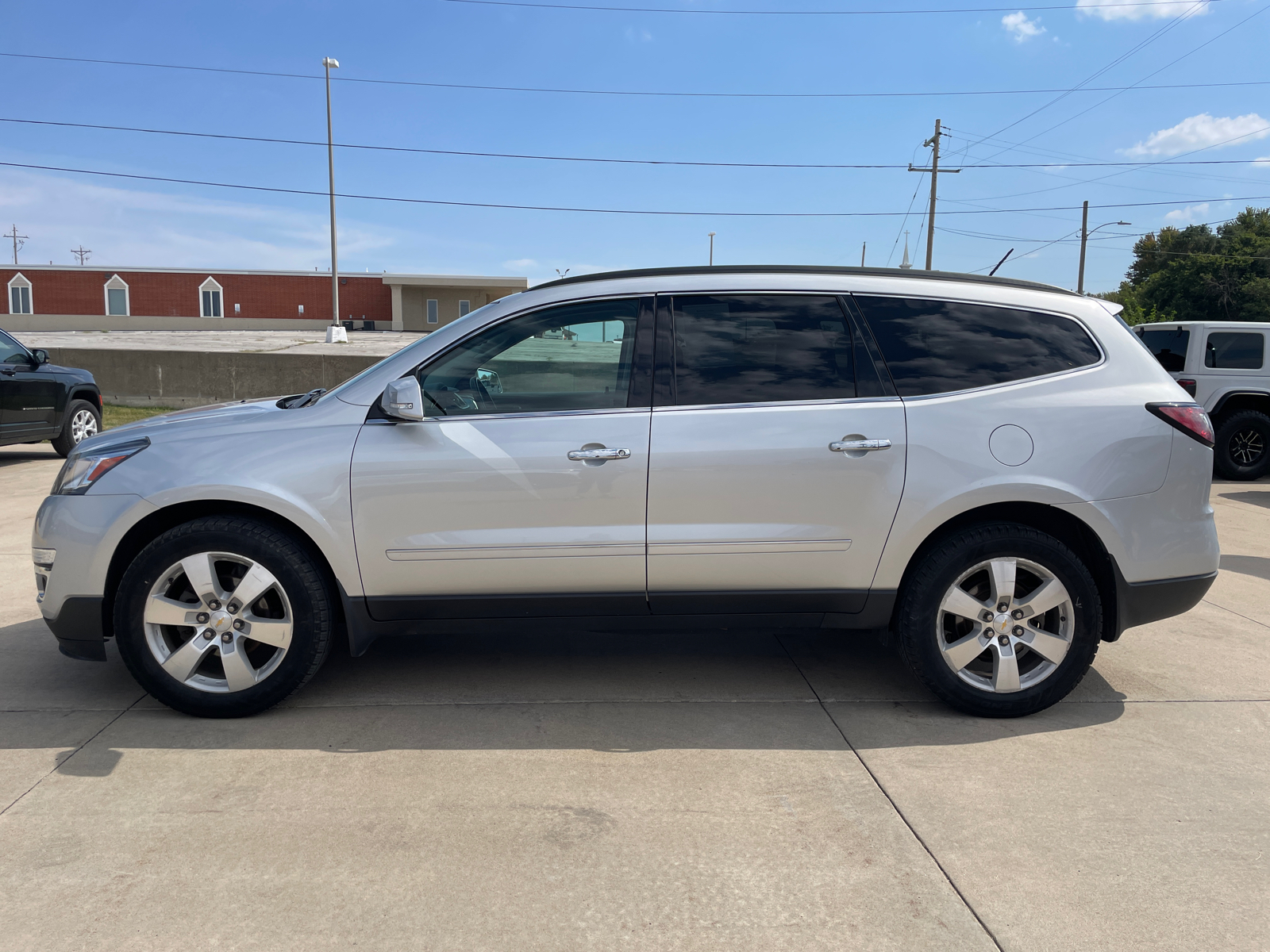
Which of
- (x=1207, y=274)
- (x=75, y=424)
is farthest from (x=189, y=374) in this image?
(x=1207, y=274)

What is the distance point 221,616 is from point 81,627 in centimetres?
58

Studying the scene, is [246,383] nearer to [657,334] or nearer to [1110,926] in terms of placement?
[657,334]

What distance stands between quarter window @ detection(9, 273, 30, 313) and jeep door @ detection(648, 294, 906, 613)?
66.7m

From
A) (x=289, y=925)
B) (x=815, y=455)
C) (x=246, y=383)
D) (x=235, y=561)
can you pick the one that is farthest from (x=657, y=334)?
(x=246, y=383)

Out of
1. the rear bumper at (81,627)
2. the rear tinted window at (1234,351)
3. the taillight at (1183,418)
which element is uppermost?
the rear tinted window at (1234,351)

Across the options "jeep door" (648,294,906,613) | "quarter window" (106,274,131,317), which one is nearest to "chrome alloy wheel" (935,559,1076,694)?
"jeep door" (648,294,906,613)

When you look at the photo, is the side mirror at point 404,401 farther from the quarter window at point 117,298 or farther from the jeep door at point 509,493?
the quarter window at point 117,298

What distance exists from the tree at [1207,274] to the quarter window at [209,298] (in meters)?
54.5

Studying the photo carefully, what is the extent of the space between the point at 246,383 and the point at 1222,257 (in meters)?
62.2

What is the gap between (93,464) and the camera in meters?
3.73

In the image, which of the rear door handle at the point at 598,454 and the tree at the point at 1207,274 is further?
the tree at the point at 1207,274

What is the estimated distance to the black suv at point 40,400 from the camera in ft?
32.8

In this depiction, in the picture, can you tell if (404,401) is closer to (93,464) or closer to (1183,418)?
(93,464)

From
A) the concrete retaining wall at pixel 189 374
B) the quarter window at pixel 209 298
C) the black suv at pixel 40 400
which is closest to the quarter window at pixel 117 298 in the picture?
the quarter window at pixel 209 298
